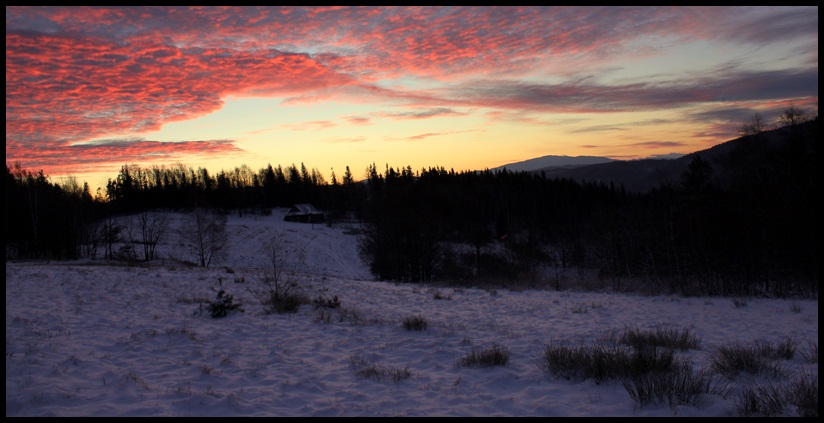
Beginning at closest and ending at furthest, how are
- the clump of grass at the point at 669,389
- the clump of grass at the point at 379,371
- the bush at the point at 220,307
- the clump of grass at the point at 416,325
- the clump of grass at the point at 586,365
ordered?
1. the clump of grass at the point at 669,389
2. the clump of grass at the point at 586,365
3. the clump of grass at the point at 379,371
4. the clump of grass at the point at 416,325
5. the bush at the point at 220,307

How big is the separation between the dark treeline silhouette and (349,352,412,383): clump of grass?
17919mm

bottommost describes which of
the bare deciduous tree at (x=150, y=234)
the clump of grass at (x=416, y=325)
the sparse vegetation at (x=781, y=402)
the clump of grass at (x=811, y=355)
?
the clump of grass at (x=811, y=355)

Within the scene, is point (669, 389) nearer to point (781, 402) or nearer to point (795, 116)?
point (781, 402)

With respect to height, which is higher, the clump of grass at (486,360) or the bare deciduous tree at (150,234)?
the bare deciduous tree at (150,234)

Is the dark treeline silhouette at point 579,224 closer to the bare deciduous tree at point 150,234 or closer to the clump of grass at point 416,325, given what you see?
the bare deciduous tree at point 150,234

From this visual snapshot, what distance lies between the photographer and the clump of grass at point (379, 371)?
6.17m

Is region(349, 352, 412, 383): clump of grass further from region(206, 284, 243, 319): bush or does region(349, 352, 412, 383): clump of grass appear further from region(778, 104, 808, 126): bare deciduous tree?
region(778, 104, 808, 126): bare deciduous tree

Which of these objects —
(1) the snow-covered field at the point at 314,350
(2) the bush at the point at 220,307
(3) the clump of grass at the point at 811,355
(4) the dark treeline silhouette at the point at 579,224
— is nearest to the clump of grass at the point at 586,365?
(1) the snow-covered field at the point at 314,350

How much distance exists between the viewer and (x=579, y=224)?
78.4m

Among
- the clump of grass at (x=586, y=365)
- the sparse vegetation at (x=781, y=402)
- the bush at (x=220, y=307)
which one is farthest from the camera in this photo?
the bush at (x=220, y=307)

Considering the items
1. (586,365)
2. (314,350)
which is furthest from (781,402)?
(314,350)

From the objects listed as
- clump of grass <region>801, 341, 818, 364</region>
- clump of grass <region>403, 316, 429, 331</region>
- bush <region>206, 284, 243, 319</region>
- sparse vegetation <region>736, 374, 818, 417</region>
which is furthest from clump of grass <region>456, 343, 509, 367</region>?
bush <region>206, 284, 243, 319</region>

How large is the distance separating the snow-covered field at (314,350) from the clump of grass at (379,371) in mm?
33

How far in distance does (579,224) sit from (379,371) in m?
78.1
